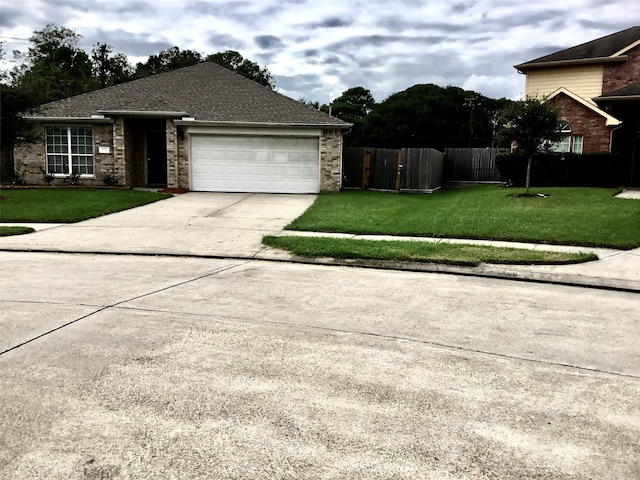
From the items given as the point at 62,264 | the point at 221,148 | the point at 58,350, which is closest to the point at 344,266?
the point at 62,264

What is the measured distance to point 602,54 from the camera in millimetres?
25984

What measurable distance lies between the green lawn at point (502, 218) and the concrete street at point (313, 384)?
14.0ft

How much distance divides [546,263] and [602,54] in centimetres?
2218

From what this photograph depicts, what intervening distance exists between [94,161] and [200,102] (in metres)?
4.96

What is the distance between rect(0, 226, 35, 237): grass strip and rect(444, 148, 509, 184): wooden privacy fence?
69.2 ft

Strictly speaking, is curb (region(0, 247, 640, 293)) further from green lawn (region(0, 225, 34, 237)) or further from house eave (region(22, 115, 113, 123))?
house eave (region(22, 115, 113, 123))

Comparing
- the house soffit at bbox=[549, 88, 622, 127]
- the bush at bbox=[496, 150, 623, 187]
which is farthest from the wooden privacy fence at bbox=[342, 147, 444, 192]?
the house soffit at bbox=[549, 88, 622, 127]

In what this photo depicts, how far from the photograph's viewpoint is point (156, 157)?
22906 millimetres

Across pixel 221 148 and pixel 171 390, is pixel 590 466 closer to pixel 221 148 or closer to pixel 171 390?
pixel 171 390

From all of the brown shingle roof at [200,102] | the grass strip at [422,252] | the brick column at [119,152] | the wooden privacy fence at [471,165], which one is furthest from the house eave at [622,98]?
the brick column at [119,152]

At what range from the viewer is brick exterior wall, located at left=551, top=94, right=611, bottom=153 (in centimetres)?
2270

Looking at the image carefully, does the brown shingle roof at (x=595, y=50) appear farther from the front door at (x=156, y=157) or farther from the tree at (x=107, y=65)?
the tree at (x=107, y=65)

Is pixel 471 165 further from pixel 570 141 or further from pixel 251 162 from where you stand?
pixel 251 162

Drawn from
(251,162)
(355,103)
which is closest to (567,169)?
(251,162)
